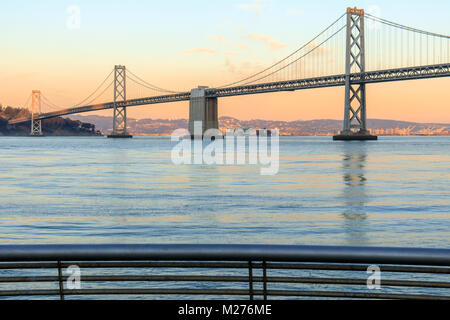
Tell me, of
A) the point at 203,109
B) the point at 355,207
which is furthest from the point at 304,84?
the point at 355,207

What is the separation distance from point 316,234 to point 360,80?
80635mm

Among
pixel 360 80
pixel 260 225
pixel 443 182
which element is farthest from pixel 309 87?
pixel 260 225

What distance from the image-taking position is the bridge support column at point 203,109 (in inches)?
4144

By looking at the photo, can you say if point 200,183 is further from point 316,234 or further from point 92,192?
point 316,234

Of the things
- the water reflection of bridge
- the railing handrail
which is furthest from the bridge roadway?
the railing handrail

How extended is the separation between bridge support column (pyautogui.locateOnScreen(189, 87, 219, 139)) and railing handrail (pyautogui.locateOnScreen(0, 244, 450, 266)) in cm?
10275

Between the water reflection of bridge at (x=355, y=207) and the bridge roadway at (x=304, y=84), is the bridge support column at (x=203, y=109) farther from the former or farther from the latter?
the water reflection of bridge at (x=355, y=207)

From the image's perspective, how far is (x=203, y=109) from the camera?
105438 mm

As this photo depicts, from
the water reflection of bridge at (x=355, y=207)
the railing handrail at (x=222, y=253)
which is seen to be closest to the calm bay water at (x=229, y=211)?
the water reflection of bridge at (x=355, y=207)

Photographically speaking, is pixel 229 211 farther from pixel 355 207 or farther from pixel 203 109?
pixel 203 109

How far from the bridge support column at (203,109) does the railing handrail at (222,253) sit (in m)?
103

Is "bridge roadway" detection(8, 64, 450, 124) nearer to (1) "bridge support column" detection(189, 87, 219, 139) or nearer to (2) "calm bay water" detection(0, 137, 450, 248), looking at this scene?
(1) "bridge support column" detection(189, 87, 219, 139)

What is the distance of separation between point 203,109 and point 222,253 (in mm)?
103592
